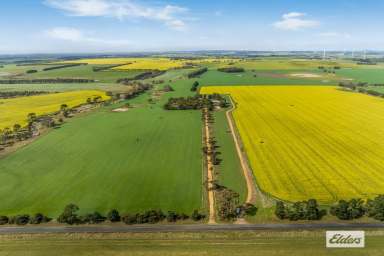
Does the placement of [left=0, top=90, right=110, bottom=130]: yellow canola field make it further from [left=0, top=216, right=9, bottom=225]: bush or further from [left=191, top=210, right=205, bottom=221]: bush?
[left=191, top=210, right=205, bottom=221]: bush

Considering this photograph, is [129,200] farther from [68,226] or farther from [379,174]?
[379,174]

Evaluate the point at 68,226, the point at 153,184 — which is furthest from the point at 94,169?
the point at 68,226

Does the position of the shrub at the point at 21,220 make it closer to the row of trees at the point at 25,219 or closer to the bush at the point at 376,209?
the row of trees at the point at 25,219

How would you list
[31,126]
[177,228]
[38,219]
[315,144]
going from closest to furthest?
[177,228] < [38,219] < [315,144] < [31,126]

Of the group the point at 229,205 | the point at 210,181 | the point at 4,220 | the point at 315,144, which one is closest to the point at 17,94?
the point at 4,220

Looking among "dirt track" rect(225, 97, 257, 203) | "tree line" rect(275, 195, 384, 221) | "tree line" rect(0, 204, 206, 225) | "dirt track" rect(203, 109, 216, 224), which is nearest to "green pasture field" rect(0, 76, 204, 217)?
"dirt track" rect(203, 109, 216, 224)

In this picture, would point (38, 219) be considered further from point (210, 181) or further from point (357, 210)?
point (357, 210)
